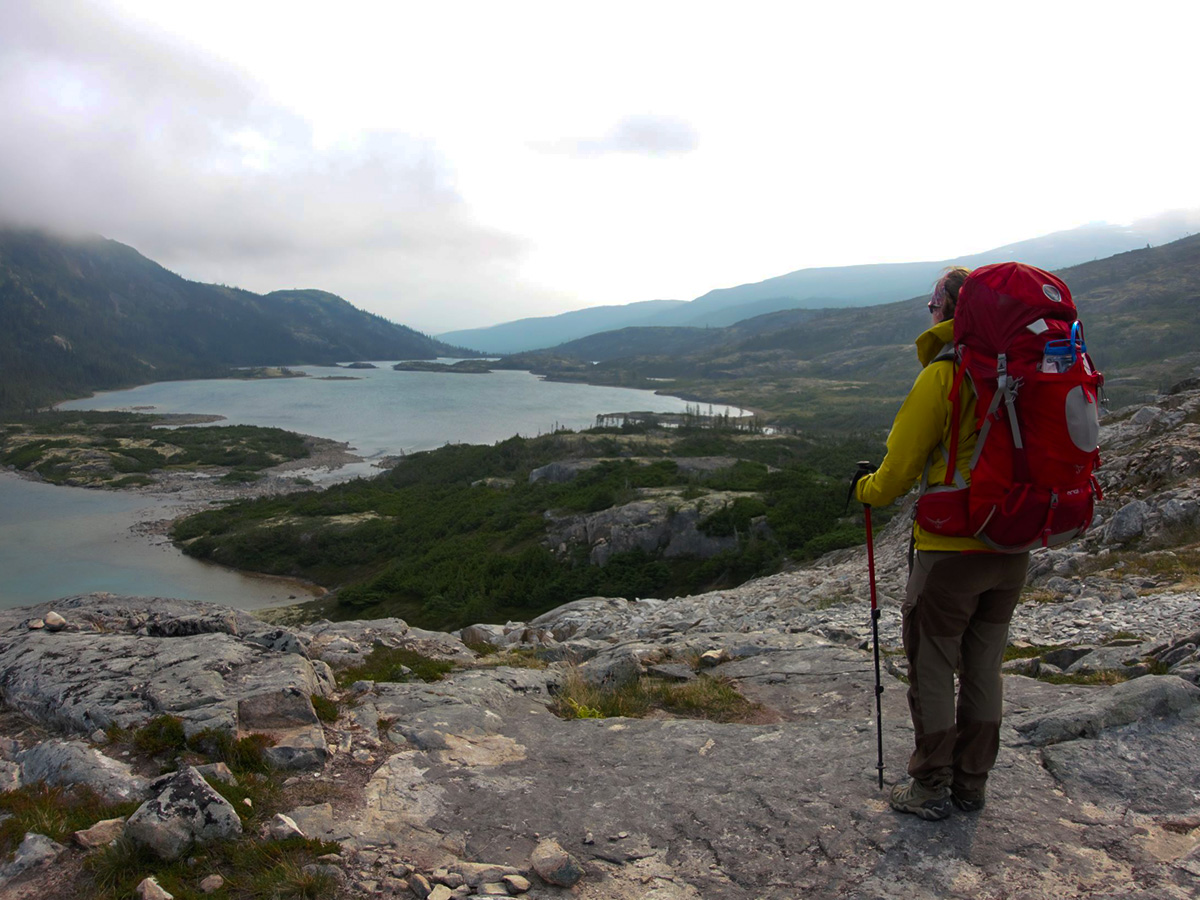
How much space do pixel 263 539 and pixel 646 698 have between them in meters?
51.0

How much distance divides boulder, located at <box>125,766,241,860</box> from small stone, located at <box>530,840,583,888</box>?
1.81 m

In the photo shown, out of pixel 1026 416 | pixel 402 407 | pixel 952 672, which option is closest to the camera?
pixel 1026 416

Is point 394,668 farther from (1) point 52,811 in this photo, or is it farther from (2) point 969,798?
(2) point 969,798

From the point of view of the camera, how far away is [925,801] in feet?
12.6

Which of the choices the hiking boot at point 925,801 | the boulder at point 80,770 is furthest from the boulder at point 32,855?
the hiking boot at point 925,801

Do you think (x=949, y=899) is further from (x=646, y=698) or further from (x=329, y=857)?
(x=646, y=698)

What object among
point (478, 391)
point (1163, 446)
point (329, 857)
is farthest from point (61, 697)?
point (478, 391)

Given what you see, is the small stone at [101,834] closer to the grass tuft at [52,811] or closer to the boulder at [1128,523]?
the grass tuft at [52,811]

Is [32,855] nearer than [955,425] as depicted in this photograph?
No

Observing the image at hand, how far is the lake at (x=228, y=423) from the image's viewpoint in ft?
143

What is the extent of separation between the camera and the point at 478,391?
17650 centimetres

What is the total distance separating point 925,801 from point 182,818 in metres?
4.35

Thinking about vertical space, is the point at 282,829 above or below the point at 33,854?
below

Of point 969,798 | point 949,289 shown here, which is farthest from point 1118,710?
point 949,289
